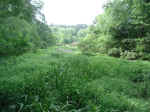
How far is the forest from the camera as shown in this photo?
1.92 metres

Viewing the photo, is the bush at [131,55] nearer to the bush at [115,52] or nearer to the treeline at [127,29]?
the treeline at [127,29]

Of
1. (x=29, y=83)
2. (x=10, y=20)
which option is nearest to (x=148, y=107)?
(x=29, y=83)

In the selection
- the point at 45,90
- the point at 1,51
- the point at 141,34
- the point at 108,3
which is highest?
the point at 108,3

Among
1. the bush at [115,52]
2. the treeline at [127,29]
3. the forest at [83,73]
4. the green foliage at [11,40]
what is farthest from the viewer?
the bush at [115,52]

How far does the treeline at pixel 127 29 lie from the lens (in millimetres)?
7863

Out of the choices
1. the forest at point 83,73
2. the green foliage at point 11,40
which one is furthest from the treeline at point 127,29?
the green foliage at point 11,40

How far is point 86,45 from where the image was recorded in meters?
13.7

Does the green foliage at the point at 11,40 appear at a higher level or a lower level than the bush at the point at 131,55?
higher

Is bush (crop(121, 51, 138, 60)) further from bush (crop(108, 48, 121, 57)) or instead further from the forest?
bush (crop(108, 48, 121, 57))

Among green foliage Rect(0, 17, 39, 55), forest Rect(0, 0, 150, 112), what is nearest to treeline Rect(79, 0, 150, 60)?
forest Rect(0, 0, 150, 112)

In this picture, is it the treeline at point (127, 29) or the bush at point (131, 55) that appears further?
the bush at point (131, 55)

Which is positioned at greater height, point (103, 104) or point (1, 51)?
point (1, 51)

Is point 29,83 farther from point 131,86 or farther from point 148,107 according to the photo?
point 131,86

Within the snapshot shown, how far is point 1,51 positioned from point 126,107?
4.80 metres
